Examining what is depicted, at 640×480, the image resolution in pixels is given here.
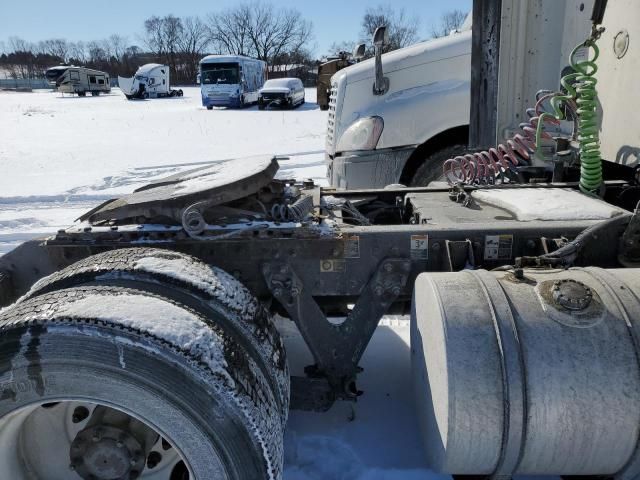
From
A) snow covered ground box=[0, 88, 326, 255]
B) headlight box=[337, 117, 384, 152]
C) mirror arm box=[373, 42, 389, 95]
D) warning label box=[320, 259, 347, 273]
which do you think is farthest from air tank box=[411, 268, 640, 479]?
snow covered ground box=[0, 88, 326, 255]

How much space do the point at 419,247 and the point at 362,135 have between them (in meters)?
3.63

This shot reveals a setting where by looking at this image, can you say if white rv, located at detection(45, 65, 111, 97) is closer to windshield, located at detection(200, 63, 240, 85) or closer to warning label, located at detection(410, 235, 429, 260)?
windshield, located at detection(200, 63, 240, 85)

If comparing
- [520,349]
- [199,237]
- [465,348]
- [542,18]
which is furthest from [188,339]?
[542,18]

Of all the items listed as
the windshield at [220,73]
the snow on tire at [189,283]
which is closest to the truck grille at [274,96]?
the windshield at [220,73]

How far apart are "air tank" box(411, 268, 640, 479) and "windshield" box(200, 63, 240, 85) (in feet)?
107

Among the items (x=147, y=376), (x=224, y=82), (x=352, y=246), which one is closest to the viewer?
(x=147, y=376)

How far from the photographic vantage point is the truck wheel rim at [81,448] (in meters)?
2.01

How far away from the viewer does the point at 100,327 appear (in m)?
1.75

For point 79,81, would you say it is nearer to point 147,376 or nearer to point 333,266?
point 333,266

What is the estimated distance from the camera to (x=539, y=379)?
181cm

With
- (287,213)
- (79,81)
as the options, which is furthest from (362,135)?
(79,81)

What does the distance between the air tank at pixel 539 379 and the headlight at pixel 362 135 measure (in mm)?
4040

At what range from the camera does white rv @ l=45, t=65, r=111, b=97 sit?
50.1 metres

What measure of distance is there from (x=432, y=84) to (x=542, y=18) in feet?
4.99
